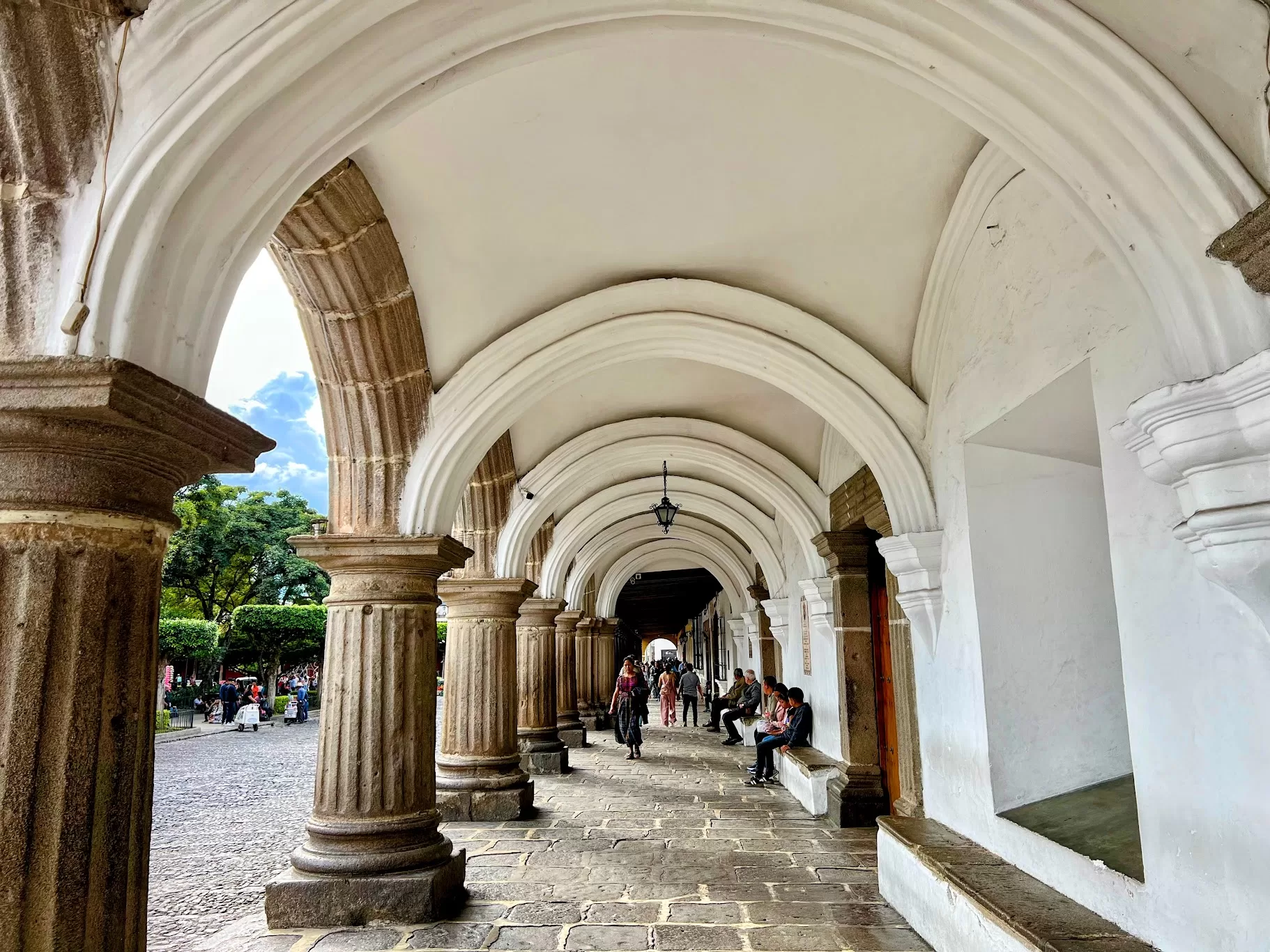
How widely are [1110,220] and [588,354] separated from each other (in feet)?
10.6

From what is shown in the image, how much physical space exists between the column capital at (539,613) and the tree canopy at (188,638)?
11.0 meters

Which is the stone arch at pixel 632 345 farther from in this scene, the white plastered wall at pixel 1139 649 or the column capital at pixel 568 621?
the column capital at pixel 568 621

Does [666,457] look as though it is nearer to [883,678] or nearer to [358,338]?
[883,678]

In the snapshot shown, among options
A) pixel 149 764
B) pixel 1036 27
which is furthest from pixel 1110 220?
pixel 149 764

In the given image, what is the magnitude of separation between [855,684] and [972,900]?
344cm

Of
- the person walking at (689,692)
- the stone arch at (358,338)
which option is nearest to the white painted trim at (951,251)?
the stone arch at (358,338)

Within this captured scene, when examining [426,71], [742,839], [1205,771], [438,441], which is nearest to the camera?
[1205,771]

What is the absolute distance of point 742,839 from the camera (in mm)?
5992

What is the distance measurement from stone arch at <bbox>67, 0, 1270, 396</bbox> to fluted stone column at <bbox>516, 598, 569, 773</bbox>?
25.6ft

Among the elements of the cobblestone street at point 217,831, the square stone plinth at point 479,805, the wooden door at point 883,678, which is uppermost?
the wooden door at point 883,678

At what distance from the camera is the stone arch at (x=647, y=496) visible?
10.5m

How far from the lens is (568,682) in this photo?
43.0 ft

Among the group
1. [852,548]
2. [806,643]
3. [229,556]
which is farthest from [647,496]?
[229,556]

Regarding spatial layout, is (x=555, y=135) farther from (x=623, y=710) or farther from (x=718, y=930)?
(x=623, y=710)
